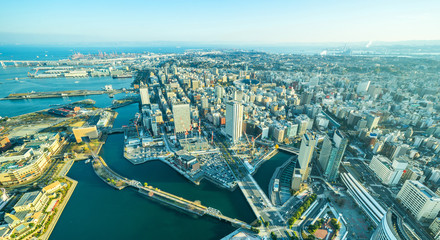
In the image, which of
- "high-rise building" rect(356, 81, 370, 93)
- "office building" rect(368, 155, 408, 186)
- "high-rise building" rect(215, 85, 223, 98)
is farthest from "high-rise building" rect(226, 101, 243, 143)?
"high-rise building" rect(356, 81, 370, 93)

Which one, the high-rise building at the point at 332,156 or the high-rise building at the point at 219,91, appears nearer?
the high-rise building at the point at 332,156

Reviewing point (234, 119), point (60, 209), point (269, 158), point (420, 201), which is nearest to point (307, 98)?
point (269, 158)

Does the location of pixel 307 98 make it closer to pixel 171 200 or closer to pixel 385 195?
pixel 385 195

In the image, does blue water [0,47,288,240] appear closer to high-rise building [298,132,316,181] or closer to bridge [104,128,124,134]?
high-rise building [298,132,316,181]

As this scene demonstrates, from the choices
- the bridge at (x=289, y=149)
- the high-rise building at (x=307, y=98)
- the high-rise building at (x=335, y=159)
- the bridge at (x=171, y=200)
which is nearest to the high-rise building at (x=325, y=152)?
the high-rise building at (x=335, y=159)

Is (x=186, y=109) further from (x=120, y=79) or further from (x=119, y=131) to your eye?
(x=120, y=79)

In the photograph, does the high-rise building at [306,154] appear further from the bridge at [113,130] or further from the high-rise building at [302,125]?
the bridge at [113,130]
